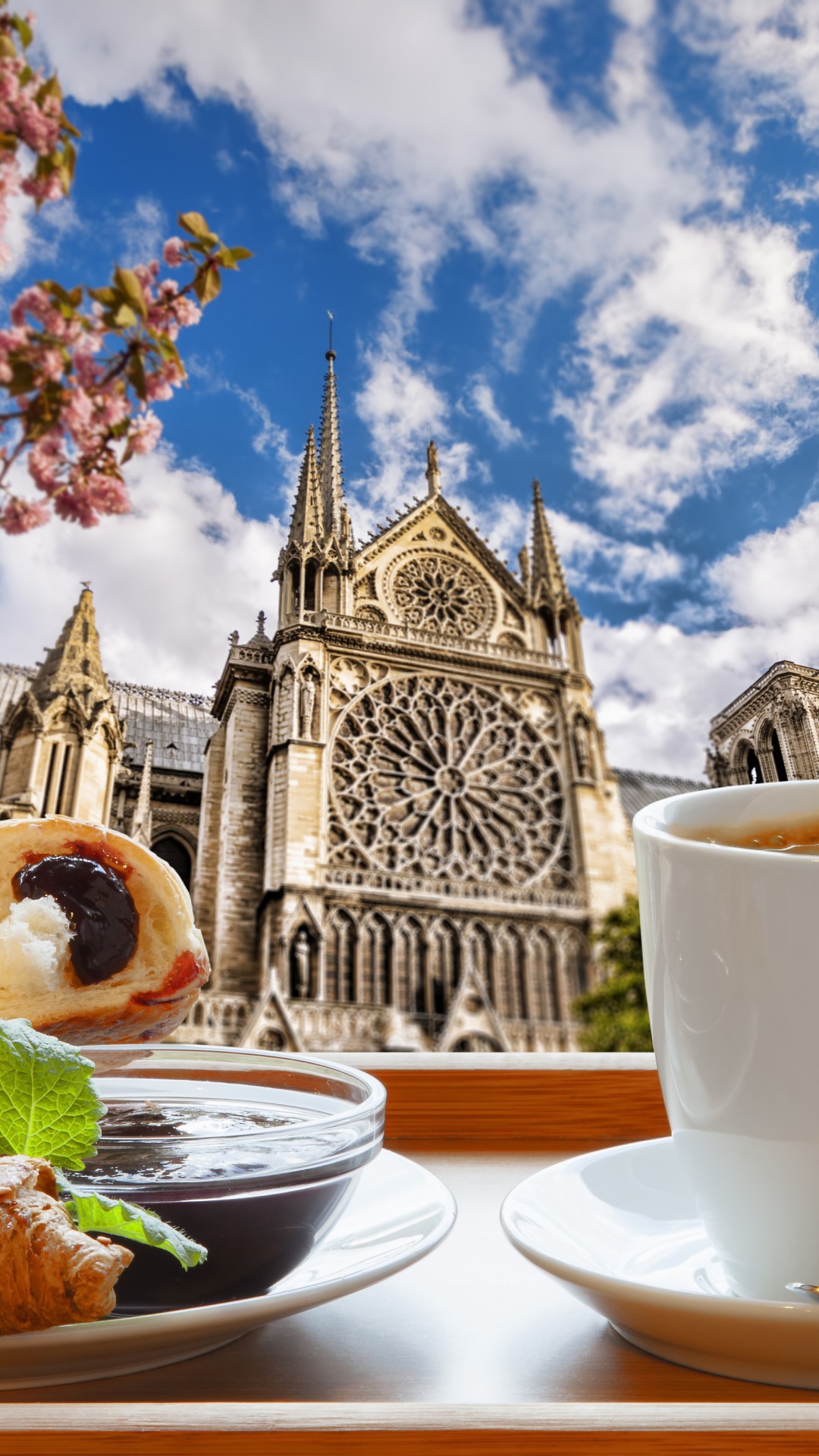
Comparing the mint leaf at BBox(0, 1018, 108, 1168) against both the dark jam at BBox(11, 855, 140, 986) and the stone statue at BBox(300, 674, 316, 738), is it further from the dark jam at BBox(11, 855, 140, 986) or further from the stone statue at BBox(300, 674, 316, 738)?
the stone statue at BBox(300, 674, 316, 738)

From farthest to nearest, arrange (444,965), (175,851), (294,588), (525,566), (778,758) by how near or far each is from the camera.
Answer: (525,566) → (444,965) → (294,588) → (175,851) → (778,758)

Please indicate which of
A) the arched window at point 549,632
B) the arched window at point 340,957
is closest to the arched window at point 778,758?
the arched window at point 340,957

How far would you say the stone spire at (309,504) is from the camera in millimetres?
1939

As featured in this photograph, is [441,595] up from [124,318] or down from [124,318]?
up

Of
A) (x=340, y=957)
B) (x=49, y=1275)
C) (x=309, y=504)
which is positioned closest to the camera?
(x=49, y=1275)

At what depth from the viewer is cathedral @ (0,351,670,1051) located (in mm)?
A: 1979

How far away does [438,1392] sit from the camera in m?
0.23

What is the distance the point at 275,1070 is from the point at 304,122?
68.0 inches

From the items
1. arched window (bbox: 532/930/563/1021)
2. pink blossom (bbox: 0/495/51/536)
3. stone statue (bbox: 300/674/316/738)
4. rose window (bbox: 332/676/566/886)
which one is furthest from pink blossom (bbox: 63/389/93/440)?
arched window (bbox: 532/930/563/1021)

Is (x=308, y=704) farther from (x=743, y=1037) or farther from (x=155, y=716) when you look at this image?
(x=743, y=1037)

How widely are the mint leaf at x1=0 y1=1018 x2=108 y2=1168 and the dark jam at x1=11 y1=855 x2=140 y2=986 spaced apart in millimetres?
64

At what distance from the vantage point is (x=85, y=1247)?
21 cm

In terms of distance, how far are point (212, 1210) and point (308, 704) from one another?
248 cm

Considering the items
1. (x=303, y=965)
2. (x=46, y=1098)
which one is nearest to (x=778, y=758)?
(x=46, y=1098)
